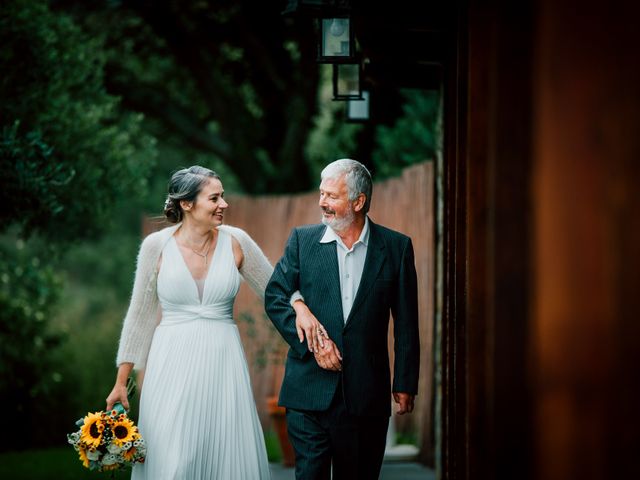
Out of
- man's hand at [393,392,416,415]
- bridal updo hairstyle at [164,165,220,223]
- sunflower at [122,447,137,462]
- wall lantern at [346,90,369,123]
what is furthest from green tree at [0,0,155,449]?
man's hand at [393,392,416,415]

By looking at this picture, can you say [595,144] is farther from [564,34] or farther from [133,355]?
[133,355]

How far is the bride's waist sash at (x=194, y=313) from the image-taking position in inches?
206

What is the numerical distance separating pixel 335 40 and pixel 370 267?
1735 mm

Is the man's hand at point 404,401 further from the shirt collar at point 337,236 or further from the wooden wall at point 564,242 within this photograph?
the wooden wall at point 564,242

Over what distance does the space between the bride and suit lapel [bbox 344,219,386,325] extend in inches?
30.3

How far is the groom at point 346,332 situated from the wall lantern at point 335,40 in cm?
125

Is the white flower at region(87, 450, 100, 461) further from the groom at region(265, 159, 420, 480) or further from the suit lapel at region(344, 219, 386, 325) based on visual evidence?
the suit lapel at region(344, 219, 386, 325)

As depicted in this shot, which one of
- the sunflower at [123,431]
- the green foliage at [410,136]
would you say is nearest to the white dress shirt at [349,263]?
the sunflower at [123,431]

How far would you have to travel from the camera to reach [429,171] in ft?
28.5

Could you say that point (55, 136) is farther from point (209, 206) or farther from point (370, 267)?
point (370, 267)

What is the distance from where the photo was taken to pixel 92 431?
488 cm

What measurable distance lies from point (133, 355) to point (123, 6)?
946cm

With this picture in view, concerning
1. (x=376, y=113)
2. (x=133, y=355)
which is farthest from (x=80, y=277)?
(x=133, y=355)

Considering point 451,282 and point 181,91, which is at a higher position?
point 181,91
